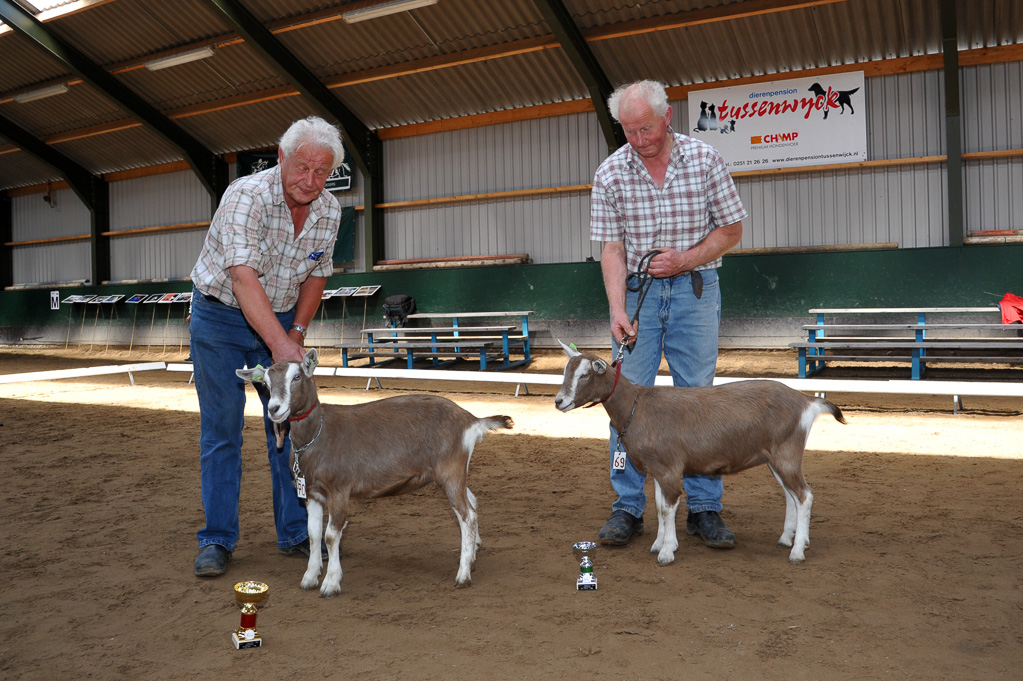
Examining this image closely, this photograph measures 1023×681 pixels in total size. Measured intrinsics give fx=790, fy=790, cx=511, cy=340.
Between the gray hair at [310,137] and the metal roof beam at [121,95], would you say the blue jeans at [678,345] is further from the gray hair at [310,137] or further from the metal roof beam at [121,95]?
the metal roof beam at [121,95]

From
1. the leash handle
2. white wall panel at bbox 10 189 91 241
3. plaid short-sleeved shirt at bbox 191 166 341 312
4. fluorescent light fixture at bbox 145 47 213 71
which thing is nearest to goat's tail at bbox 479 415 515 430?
the leash handle

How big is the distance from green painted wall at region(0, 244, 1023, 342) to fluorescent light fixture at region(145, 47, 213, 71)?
4701 mm

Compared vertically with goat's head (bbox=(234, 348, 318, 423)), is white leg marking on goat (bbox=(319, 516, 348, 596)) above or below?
below

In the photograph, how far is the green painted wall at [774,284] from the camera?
11.0 m

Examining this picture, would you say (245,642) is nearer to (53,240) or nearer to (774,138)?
(774,138)

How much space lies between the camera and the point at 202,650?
2.42m

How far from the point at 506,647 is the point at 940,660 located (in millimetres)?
1218

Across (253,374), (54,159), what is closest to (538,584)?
(253,374)

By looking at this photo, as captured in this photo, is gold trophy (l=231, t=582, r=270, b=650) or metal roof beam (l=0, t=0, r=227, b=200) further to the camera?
metal roof beam (l=0, t=0, r=227, b=200)

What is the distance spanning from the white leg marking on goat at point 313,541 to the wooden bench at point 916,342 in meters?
7.52

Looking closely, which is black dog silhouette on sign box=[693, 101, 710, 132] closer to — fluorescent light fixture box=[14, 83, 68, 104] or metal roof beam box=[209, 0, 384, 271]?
metal roof beam box=[209, 0, 384, 271]

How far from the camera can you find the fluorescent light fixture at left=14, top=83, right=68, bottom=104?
622 inches

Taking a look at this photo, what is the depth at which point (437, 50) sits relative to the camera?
13.4 metres

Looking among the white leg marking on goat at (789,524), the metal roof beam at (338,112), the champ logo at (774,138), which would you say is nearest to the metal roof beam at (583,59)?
the champ logo at (774,138)
